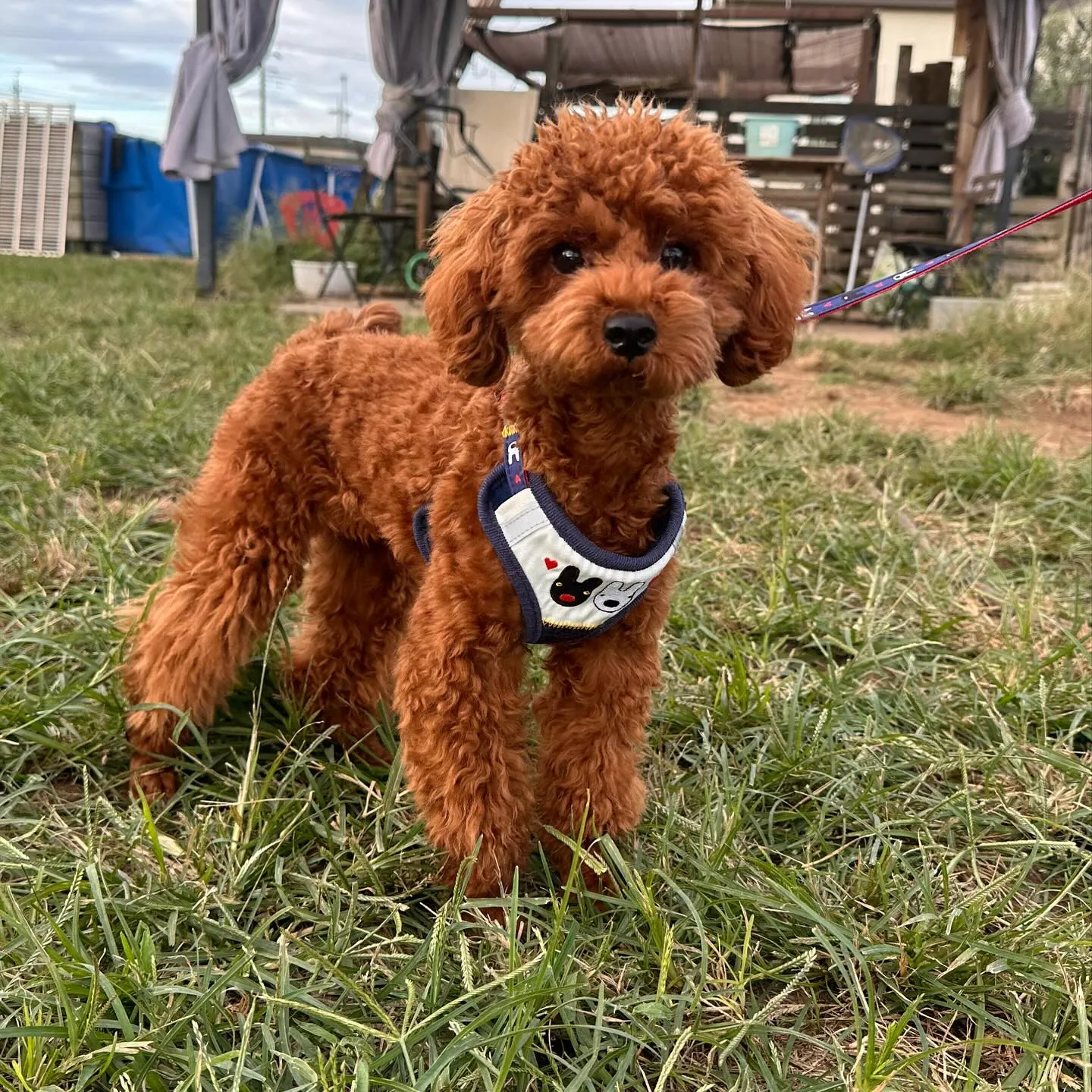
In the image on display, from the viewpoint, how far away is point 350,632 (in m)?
2.56

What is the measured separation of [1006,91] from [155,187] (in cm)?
1711

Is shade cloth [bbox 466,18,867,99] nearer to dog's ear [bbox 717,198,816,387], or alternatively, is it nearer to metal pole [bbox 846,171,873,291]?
metal pole [bbox 846,171,873,291]

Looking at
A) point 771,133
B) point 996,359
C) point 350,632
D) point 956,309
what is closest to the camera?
point 350,632

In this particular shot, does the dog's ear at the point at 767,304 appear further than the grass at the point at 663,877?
Yes

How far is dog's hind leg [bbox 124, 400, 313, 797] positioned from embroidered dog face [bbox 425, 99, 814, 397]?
700 mm

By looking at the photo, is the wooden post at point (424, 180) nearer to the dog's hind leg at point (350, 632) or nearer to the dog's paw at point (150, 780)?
the dog's hind leg at point (350, 632)

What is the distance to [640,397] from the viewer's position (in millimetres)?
1599

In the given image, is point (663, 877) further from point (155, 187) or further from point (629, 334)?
point (155, 187)

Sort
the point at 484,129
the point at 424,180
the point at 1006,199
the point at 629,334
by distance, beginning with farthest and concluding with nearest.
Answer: the point at 484,129, the point at 424,180, the point at 1006,199, the point at 629,334

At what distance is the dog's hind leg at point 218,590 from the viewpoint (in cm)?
221

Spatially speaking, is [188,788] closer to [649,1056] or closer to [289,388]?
[289,388]

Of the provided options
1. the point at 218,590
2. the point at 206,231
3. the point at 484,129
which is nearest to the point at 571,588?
the point at 218,590

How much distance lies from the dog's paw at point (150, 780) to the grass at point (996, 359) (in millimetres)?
5260

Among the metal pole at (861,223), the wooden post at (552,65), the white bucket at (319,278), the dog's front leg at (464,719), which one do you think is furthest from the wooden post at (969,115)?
the dog's front leg at (464,719)
